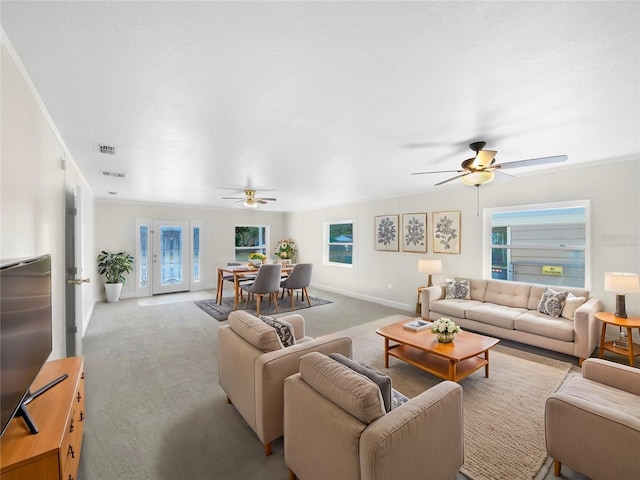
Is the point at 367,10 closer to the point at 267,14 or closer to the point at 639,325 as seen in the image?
the point at 267,14

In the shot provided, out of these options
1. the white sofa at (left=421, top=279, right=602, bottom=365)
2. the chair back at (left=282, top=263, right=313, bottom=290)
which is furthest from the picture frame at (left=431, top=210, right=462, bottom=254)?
the chair back at (left=282, top=263, right=313, bottom=290)

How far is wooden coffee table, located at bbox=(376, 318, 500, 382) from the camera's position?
258 centimetres

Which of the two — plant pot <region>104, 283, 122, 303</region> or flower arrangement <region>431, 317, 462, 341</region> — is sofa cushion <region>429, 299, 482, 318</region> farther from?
plant pot <region>104, 283, 122, 303</region>

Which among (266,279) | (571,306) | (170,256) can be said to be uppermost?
(170,256)

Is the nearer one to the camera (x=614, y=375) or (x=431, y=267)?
(x=614, y=375)

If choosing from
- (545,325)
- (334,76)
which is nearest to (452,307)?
(545,325)

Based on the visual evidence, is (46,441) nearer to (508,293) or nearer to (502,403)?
(502,403)

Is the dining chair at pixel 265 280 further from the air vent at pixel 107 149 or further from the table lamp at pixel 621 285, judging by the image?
the table lamp at pixel 621 285

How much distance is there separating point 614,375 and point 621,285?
67.3 inches

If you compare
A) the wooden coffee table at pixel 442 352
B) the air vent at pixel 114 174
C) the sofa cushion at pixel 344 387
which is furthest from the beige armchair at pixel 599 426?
the air vent at pixel 114 174

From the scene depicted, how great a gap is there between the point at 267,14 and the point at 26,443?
2.02 m

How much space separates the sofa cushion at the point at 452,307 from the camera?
4.11 meters

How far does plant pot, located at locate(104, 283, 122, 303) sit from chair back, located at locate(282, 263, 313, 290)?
3619 millimetres

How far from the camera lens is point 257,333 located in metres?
2.02
